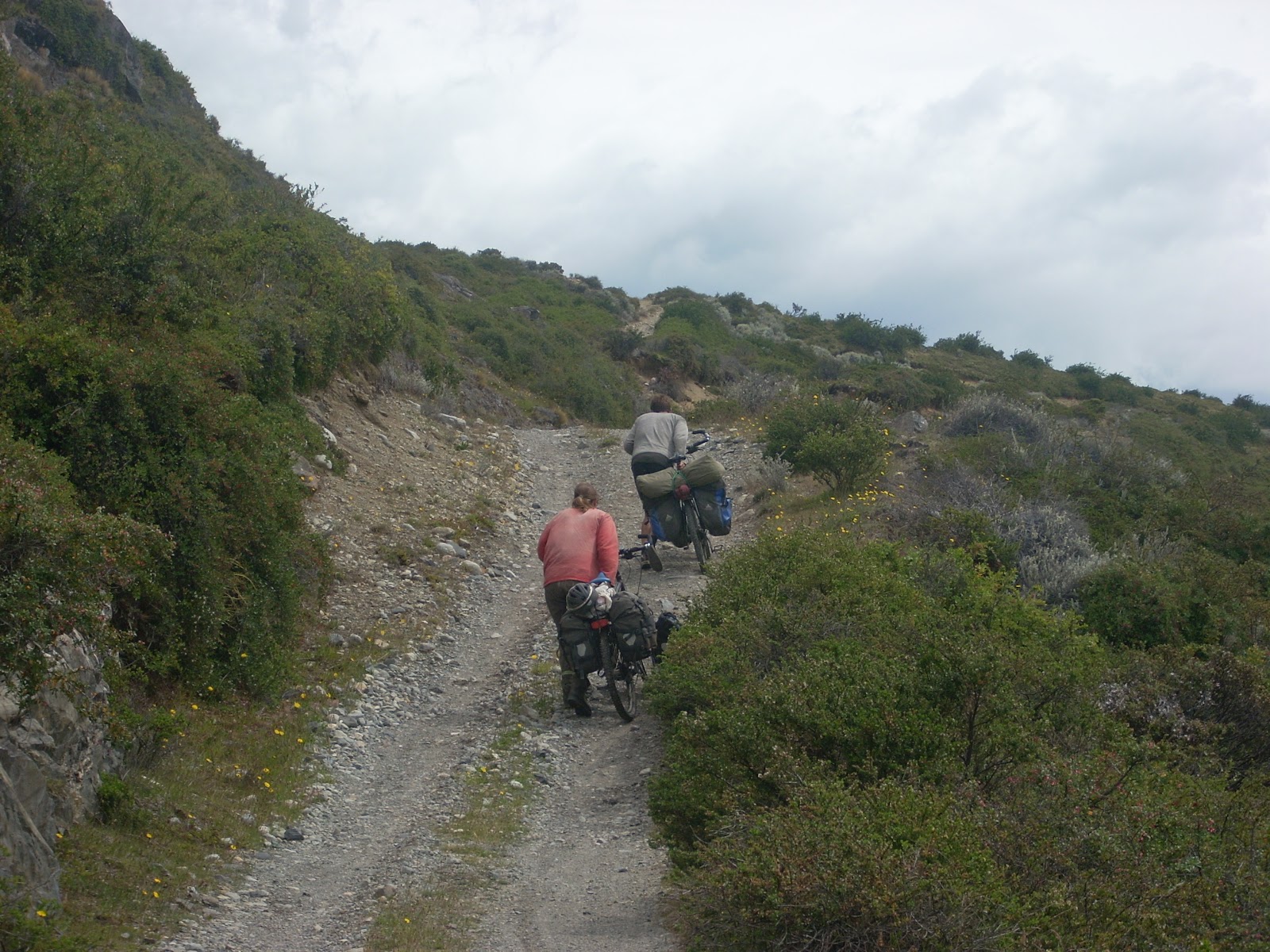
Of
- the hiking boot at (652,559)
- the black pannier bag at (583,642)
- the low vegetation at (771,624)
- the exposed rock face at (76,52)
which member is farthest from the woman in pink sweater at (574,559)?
the exposed rock face at (76,52)

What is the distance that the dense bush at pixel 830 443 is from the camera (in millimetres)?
15672

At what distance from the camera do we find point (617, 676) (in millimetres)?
9094

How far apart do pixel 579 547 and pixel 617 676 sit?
114cm

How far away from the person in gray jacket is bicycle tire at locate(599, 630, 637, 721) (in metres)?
4.00

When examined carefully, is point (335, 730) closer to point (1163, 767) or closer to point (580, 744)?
point (580, 744)

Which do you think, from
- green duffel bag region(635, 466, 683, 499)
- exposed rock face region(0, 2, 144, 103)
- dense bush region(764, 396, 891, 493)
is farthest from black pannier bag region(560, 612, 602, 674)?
exposed rock face region(0, 2, 144, 103)

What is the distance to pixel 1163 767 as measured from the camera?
5.49 m

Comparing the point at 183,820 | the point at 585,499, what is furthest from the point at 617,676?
the point at 183,820

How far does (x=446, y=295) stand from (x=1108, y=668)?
1340 inches

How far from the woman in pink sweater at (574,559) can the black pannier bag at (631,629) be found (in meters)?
0.42

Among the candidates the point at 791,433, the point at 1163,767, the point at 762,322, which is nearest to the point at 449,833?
the point at 1163,767

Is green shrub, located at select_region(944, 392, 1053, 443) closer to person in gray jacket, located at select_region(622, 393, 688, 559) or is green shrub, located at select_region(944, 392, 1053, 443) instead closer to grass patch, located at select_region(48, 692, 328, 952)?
person in gray jacket, located at select_region(622, 393, 688, 559)

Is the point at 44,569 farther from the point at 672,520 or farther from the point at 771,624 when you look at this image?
the point at 672,520

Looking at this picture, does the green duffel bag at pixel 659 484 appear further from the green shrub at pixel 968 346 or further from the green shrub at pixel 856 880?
the green shrub at pixel 968 346
